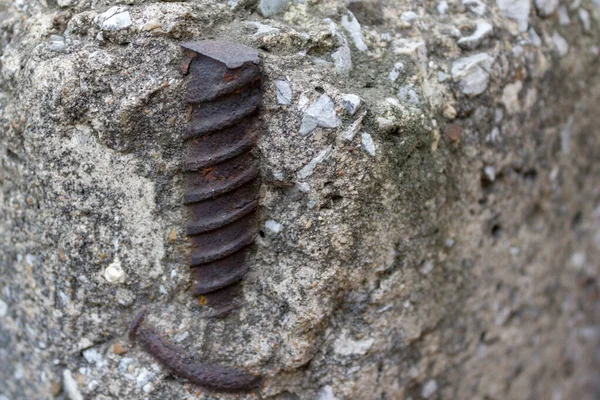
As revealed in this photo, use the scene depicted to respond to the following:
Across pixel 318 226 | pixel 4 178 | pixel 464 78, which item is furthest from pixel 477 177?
pixel 4 178

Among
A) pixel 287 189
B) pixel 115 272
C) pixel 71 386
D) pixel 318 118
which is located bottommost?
pixel 71 386

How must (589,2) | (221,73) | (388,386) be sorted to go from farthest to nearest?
1. (589,2)
2. (388,386)
3. (221,73)

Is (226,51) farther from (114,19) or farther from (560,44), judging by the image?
(560,44)

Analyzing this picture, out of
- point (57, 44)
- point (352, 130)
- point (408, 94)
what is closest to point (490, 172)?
point (408, 94)

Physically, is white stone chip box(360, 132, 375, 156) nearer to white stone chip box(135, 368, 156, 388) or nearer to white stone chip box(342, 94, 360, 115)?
white stone chip box(342, 94, 360, 115)

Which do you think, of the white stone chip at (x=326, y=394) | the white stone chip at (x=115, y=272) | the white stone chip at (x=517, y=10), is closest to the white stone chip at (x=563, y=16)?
the white stone chip at (x=517, y=10)

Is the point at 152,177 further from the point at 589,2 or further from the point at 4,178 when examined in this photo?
the point at 589,2
